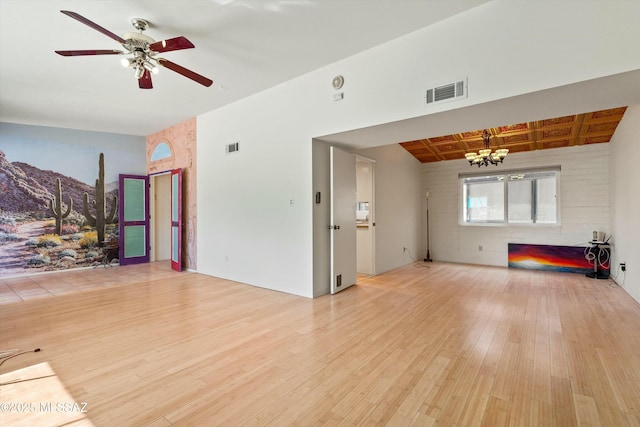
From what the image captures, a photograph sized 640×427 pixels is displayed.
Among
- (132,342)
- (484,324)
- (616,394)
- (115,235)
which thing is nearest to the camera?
(616,394)

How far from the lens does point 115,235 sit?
748 centimetres

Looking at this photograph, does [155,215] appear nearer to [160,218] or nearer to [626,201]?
[160,218]

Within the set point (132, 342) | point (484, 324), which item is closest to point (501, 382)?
point (484, 324)

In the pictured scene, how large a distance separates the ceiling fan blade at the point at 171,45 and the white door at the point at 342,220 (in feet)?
7.95

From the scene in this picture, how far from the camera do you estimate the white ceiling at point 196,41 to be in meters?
2.91

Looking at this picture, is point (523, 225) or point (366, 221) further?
point (523, 225)

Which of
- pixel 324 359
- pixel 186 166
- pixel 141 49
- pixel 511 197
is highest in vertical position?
pixel 141 49

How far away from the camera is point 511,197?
23.9 feet

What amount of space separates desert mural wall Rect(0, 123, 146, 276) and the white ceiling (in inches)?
52.9

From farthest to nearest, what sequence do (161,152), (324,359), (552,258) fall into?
1. (161,152)
2. (552,258)
3. (324,359)

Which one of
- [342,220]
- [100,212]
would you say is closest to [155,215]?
[100,212]

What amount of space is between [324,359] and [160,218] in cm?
738

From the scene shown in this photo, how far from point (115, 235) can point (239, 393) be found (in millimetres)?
7149

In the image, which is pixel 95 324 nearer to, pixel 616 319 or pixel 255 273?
pixel 255 273
